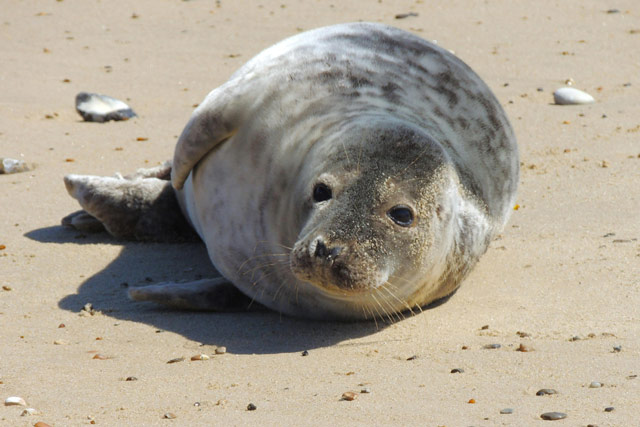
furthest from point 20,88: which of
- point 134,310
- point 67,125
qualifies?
point 134,310

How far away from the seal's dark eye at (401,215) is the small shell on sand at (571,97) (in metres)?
4.10

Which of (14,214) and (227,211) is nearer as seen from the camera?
(227,211)

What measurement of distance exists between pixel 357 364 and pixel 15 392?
105cm

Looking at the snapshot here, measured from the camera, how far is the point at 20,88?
289 inches

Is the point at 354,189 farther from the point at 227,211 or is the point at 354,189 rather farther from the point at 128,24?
the point at 128,24

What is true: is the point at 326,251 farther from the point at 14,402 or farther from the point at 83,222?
the point at 83,222

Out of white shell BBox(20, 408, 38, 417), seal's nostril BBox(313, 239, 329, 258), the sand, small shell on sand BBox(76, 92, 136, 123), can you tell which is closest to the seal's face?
seal's nostril BBox(313, 239, 329, 258)

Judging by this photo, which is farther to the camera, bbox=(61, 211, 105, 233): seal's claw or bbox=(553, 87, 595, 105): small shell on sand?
bbox=(553, 87, 595, 105): small shell on sand

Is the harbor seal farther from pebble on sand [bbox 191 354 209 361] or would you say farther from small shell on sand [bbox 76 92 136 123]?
small shell on sand [bbox 76 92 136 123]

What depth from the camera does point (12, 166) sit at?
18.4ft

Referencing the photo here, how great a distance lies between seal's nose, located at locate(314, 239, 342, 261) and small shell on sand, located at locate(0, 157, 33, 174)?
3075 mm

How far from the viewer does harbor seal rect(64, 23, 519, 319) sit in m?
3.22

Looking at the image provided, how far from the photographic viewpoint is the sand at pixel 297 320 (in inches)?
110

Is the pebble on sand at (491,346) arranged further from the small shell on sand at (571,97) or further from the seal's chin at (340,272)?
the small shell on sand at (571,97)
